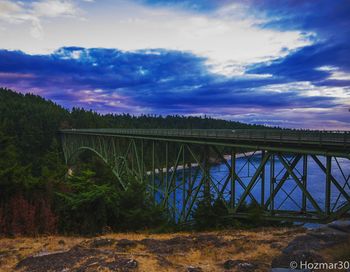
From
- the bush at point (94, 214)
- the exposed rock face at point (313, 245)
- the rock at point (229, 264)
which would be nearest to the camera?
the exposed rock face at point (313, 245)

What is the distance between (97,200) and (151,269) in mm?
10352

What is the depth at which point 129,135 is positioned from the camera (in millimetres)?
45125

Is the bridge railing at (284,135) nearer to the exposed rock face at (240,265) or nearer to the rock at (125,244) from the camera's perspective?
the exposed rock face at (240,265)

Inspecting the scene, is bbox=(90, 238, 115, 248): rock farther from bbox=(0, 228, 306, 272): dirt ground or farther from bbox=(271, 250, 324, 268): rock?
bbox=(271, 250, 324, 268): rock

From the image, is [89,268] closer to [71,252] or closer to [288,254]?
[71,252]

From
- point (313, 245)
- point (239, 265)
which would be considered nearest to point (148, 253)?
point (239, 265)

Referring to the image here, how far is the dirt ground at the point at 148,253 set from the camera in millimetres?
11005

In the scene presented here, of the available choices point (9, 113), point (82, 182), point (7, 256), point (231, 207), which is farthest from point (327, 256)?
point (9, 113)

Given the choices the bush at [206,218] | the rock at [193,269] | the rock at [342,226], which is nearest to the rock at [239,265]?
the rock at [193,269]

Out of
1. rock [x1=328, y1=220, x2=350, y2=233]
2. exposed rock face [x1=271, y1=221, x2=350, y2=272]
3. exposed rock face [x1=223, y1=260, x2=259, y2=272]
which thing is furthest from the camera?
rock [x1=328, y1=220, x2=350, y2=233]

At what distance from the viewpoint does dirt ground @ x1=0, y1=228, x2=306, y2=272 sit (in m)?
11.0

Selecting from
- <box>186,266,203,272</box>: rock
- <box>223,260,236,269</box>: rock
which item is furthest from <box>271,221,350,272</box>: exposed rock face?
<box>186,266,203,272</box>: rock

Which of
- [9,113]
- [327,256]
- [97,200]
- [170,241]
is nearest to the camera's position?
[327,256]

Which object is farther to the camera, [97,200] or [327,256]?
[97,200]
